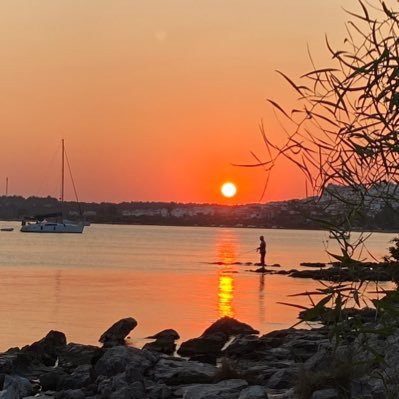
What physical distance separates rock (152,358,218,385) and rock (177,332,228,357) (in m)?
4.92

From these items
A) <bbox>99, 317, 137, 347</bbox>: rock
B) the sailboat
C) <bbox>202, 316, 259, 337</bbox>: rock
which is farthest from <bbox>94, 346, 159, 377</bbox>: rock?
the sailboat

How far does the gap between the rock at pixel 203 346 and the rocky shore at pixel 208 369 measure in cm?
3

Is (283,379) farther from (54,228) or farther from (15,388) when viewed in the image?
(54,228)

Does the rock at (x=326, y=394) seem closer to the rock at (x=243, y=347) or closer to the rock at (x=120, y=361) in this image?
the rock at (x=120, y=361)

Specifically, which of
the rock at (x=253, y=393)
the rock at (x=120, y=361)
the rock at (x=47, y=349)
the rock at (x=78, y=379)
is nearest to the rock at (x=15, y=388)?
the rock at (x=78, y=379)

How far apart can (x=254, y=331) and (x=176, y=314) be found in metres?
8.35

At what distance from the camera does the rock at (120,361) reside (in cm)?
1567

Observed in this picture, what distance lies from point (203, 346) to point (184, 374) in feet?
22.2

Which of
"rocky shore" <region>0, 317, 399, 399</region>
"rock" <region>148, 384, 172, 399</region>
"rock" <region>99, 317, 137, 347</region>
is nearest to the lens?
"rocky shore" <region>0, 317, 399, 399</region>

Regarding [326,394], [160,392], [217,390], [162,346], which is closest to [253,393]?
[217,390]

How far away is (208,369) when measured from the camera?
1541 centimetres

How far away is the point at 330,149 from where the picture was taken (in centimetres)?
373

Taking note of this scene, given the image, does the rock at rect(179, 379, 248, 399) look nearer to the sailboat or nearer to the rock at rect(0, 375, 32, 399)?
the rock at rect(0, 375, 32, 399)

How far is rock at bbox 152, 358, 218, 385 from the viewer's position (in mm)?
14633
